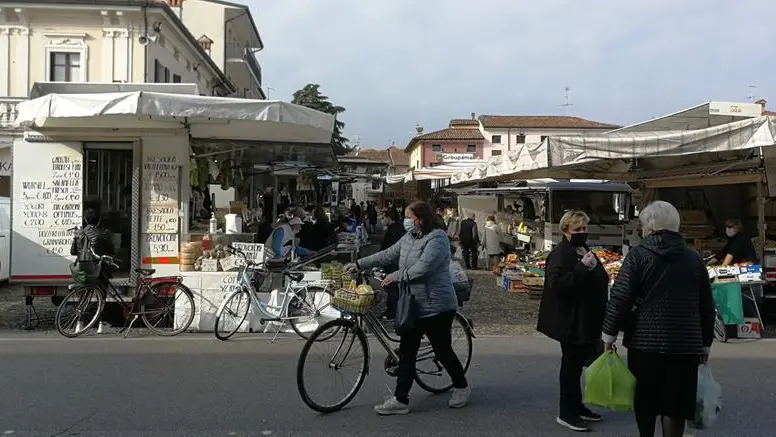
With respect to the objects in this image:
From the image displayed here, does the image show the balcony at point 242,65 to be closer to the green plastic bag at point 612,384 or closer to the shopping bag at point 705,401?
the green plastic bag at point 612,384

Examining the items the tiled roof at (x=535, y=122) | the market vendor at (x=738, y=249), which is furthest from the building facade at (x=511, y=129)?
the market vendor at (x=738, y=249)

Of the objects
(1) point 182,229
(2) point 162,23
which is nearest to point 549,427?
(1) point 182,229

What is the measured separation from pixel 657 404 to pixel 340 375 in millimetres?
2391

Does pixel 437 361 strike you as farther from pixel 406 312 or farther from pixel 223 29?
pixel 223 29

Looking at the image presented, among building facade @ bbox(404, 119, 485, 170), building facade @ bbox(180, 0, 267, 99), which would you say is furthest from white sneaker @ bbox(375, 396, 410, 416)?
building facade @ bbox(404, 119, 485, 170)

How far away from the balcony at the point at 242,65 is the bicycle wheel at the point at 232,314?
30542 mm

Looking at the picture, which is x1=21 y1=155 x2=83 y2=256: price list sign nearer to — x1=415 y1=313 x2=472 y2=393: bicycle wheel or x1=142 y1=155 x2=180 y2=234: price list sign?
x1=142 y1=155 x2=180 y2=234: price list sign

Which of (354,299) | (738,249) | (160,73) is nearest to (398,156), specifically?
(160,73)

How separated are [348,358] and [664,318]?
243 centimetres

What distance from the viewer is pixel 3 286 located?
1307 centimetres

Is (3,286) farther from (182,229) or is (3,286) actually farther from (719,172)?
(719,172)

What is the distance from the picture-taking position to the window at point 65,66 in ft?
77.4

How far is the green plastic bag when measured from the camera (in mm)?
3918

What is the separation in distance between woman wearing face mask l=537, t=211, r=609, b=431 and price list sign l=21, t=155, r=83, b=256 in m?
6.80
